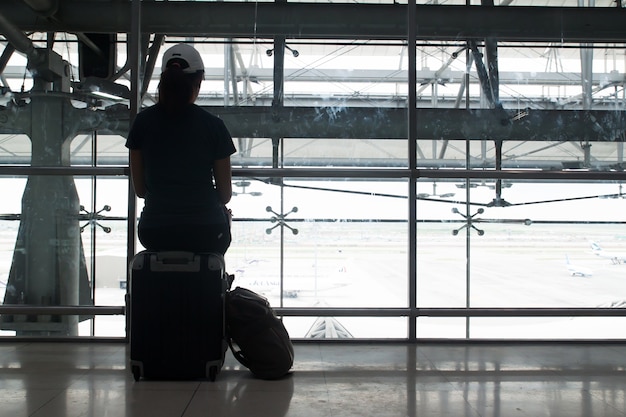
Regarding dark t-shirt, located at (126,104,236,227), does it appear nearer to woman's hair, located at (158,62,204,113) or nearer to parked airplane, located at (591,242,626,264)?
woman's hair, located at (158,62,204,113)

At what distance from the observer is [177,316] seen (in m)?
2.30

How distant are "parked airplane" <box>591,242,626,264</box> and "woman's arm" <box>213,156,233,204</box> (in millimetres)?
2281

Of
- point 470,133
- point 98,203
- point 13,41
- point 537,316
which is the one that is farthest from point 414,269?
point 13,41

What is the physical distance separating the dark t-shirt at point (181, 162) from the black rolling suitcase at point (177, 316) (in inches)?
6.1

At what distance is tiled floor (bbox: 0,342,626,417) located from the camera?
6.40ft

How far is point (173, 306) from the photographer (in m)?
2.31

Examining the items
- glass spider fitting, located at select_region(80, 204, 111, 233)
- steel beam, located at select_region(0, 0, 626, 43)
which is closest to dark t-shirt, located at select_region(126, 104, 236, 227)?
glass spider fitting, located at select_region(80, 204, 111, 233)

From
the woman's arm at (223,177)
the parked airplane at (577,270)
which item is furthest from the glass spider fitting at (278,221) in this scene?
the parked airplane at (577,270)

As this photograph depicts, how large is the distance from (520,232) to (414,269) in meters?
0.87

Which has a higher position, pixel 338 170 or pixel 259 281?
pixel 338 170

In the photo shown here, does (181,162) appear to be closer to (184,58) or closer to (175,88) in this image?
(175,88)

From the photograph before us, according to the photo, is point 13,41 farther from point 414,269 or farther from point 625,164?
point 625,164

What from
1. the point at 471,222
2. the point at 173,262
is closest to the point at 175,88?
the point at 173,262

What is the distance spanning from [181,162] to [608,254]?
260cm
